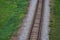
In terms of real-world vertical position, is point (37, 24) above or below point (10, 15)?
below

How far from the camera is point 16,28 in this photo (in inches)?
352

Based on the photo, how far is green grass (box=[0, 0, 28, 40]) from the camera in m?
8.62

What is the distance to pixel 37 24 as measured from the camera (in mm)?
9188

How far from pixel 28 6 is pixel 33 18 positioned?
60.2 inches

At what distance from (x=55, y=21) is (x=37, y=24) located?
0.96 metres

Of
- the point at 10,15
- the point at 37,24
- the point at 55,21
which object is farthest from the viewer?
the point at 10,15

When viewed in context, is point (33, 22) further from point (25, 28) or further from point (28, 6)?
point (28, 6)

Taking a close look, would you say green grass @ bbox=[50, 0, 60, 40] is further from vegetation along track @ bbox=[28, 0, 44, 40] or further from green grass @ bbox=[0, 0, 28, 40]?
green grass @ bbox=[0, 0, 28, 40]

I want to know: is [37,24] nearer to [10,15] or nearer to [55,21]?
[55,21]

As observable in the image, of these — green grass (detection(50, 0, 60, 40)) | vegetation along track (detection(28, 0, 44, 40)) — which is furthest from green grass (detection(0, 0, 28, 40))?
green grass (detection(50, 0, 60, 40))

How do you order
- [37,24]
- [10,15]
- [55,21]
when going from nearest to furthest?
[37,24]
[55,21]
[10,15]

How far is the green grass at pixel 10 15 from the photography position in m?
8.62

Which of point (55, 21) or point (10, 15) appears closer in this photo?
point (55, 21)

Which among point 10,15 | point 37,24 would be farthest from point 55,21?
point 10,15
